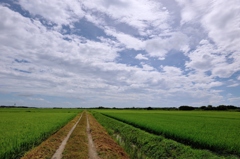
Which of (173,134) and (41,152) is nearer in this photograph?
(41,152)

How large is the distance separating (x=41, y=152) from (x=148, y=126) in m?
12.5

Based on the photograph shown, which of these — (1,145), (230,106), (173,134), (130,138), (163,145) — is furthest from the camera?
(230,106)

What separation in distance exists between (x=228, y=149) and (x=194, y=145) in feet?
8.68

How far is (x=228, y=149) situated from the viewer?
36.6ft

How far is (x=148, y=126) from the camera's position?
68.8 ft

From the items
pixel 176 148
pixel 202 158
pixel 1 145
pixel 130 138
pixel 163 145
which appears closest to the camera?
pixel 202 158

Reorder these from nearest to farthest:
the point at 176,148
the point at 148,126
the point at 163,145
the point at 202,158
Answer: the point at 202,158 < the point at 176,148 < the point at 163,145 < the point at 148,126

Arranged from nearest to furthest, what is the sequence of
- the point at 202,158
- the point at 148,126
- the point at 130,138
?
the point at 202,158, the point at 130,138, the point at 148,126

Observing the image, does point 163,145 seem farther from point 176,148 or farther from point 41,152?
point 41,152

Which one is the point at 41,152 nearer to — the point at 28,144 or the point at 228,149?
the point at 28,144

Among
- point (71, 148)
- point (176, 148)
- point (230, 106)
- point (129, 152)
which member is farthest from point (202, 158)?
point (230, 106)

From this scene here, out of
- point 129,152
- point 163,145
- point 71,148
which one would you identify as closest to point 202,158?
point 163,145

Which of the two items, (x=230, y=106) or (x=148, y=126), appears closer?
(x=148, y=126)

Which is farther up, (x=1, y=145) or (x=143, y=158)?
(x=1, y=145)
